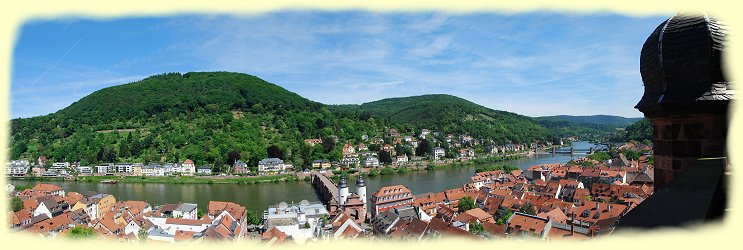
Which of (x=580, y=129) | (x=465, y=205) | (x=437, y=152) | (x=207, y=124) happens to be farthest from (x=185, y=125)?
(x=580, y=129)

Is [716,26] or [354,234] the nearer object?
[716,26]

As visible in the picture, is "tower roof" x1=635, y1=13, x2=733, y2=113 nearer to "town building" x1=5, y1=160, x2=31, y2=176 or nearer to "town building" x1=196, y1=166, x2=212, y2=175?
"town building" x1=196, y1=166, x2=212, y2=175

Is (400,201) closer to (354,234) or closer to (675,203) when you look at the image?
(354,234)

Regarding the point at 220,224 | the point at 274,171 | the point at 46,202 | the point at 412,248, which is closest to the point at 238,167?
the point at 274,171

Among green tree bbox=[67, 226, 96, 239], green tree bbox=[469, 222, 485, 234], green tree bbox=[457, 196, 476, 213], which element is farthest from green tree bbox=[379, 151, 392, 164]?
green tree bbox=[67, 226, 96, 239]

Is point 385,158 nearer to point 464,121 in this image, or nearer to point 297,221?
point 297,221

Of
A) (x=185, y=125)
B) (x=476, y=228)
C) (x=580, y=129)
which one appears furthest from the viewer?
(x=580, y=129)

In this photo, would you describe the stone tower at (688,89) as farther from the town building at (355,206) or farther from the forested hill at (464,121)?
the forested hill at (464,121)
